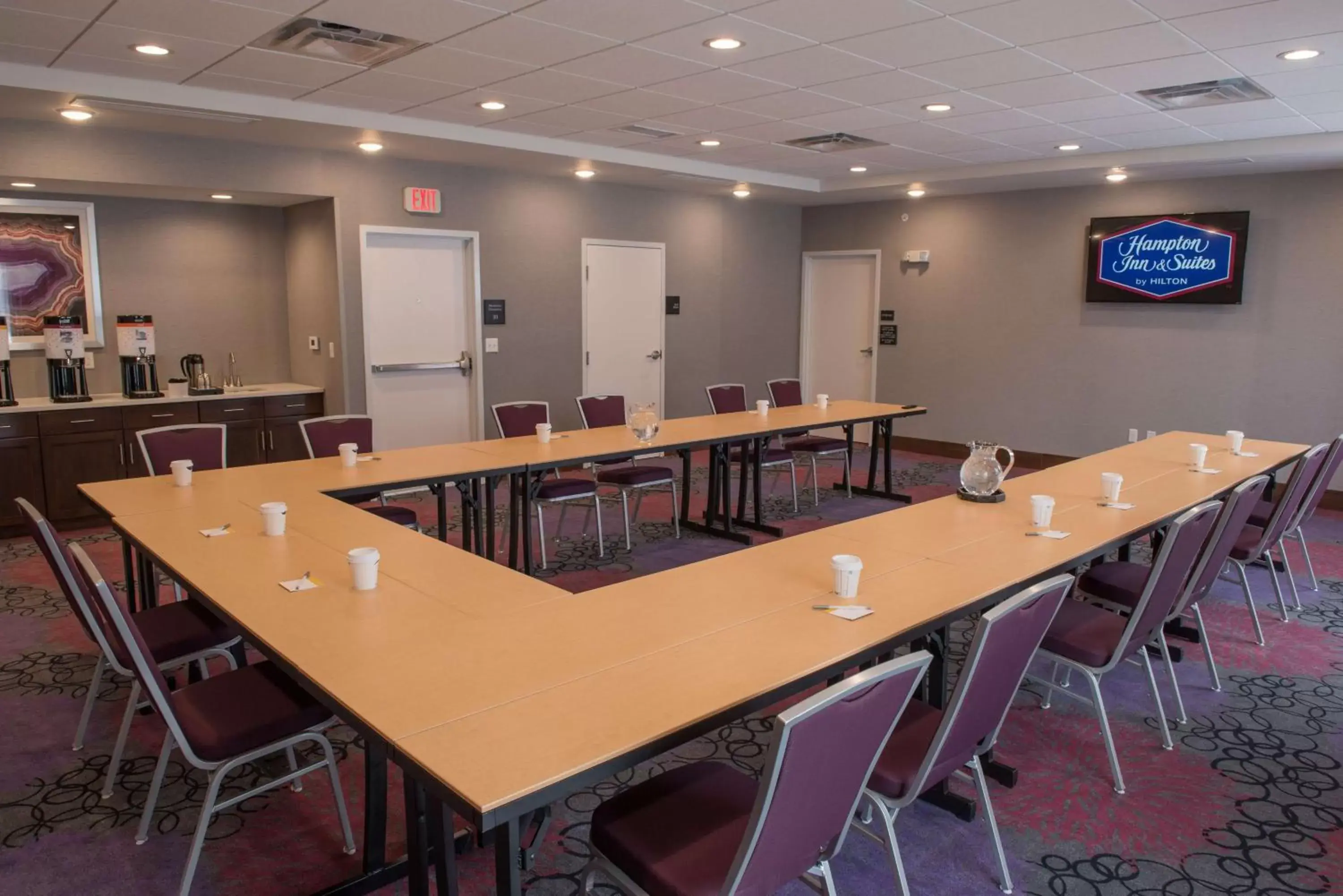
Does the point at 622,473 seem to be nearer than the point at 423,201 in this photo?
Yes

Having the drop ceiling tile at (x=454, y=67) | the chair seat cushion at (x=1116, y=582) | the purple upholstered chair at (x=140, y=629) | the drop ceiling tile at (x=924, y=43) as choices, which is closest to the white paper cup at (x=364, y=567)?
the purple upholstered chair at (x=140, y=629)

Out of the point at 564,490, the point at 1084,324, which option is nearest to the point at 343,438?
the point at 564,490

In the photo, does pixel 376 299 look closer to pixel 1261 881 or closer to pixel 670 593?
pixel 670 593

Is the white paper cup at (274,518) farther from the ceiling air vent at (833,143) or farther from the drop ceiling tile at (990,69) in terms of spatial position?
the ceiling air vent at (833,143)

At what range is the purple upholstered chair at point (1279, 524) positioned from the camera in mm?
4219

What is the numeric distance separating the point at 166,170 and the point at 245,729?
16.1 ft

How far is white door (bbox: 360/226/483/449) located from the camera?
702cm

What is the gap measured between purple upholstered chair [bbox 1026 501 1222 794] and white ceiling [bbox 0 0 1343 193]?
2.11m

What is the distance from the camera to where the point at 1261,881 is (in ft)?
8.26

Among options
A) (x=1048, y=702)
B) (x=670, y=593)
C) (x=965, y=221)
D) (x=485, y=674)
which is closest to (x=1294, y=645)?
(x=1048, y=702)

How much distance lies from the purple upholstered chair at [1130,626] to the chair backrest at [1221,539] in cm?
11

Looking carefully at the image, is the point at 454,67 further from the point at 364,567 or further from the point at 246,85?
the point at 364,567

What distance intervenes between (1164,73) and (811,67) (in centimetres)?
180

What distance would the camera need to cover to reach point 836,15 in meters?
3.71
